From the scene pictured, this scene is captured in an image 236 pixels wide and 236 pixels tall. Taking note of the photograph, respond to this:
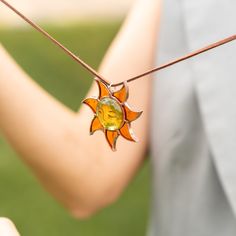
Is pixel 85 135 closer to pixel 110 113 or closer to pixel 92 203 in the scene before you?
pixel 92 203

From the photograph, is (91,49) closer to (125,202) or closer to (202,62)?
(125,202)

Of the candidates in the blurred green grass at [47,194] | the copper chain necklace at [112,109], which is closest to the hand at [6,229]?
the copper chain necklace at [112,109]

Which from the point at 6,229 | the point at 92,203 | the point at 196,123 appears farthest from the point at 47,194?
the point at 6,229

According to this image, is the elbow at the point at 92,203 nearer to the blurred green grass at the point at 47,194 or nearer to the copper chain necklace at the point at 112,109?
the copper chain necklace at the point at 112,109

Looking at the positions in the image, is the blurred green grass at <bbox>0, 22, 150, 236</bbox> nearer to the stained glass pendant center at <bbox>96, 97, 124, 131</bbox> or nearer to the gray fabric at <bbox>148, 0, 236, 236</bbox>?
the gray fabric at <bbox>148, 0, 236, 236</bbox>

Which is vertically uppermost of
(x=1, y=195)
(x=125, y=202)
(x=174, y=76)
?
(x=174, y=76)

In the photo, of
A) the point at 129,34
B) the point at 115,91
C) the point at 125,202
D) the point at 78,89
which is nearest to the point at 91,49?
the point at 78,89
